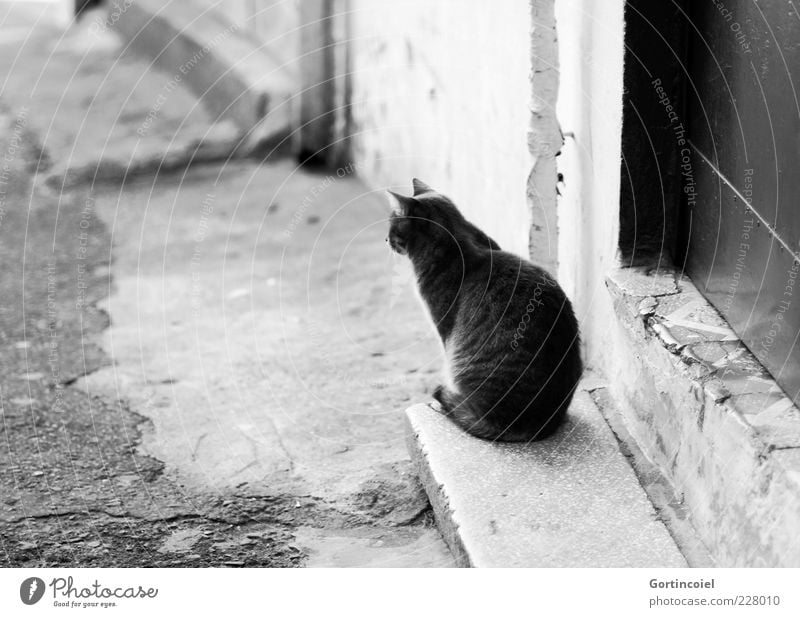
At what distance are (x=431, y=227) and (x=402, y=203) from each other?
103 mm

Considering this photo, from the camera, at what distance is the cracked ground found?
2.75 meters

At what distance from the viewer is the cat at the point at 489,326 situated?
2688mm

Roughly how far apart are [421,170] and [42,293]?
1.75 metres

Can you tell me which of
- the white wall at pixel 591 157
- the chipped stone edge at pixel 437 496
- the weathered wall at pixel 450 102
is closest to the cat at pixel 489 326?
the chipped stone edge at pixel 437 496

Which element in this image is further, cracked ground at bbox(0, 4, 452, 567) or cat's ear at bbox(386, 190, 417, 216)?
cat's ear at bbox(386, 190, 417, 216)

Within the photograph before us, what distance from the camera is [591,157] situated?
303 centimetres

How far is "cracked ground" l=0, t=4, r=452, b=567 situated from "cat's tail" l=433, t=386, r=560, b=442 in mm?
239

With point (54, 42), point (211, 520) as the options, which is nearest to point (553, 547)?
point (211, 520)

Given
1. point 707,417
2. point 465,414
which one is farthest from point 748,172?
point 465,414

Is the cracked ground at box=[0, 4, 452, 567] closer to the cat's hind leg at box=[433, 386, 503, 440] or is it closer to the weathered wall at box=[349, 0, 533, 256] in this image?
the cat's hind leg at box=[433, 386, 503, 440]
